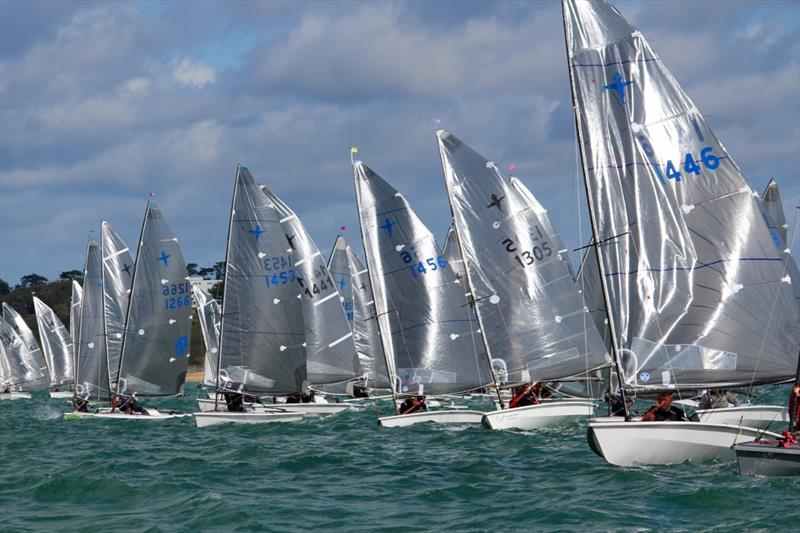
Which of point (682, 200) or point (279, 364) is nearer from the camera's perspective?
point (682, 200)

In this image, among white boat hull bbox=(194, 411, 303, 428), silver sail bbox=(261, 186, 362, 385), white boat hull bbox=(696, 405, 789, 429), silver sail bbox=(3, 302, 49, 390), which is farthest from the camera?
silver sail bbox=(3, 302, 49, 390)

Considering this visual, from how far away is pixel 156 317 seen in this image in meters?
45.5

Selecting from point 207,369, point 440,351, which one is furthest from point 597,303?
point 207,369

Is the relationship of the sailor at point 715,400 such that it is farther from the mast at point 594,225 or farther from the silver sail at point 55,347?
the silver sail at point 55,347

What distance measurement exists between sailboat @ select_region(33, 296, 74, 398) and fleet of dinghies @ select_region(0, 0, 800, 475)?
676 inches

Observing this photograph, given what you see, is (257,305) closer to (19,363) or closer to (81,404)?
(81,404)

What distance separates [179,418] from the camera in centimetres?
4319

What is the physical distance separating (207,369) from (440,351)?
3115 centimetres

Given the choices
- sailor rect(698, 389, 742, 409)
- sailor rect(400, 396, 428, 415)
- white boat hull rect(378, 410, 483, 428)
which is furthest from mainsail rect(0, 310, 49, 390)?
sailor rect(698, 389, 742, 409)

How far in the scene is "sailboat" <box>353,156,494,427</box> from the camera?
3781 centimetres

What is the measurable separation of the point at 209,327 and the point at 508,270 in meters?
34.2

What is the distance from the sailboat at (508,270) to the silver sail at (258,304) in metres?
8.74

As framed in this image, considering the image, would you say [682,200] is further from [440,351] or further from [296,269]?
[296,269]

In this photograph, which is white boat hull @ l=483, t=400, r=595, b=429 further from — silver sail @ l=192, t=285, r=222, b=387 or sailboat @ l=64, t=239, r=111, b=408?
silver sail @ l=192, t=285, r=222, b=387
